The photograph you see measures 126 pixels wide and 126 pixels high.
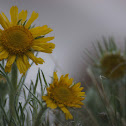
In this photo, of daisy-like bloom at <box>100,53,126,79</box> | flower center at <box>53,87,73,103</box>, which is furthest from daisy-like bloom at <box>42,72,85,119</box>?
daisy-like bloom at <box>100,53,126,79</box>

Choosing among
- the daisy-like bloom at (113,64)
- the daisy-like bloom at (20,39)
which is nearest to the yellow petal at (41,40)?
the daisy-like bloom at (20,39)

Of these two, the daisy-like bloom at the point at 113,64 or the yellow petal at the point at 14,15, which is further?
the daisy-like bloom at the point at 113,64

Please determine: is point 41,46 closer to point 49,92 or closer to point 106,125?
point 49,92

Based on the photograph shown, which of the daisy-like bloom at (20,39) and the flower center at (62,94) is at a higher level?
the daisy-like bloom at (20,39)

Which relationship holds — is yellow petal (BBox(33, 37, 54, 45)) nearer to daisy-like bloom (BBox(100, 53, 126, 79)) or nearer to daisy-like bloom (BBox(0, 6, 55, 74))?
daisy-like bloom (BBox(0, 6, 55, 74))

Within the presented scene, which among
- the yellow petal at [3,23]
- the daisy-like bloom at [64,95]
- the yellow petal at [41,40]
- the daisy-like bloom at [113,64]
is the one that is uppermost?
the daisy-like bloom at [113,64]

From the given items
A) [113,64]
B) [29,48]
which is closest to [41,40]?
[29,48]

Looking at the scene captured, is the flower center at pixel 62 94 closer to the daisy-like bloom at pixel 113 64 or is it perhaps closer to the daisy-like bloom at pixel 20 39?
the daisy-like bloom at pixel 20 39

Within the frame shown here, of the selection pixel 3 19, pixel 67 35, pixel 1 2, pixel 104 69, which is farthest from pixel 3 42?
pixel 67 35
